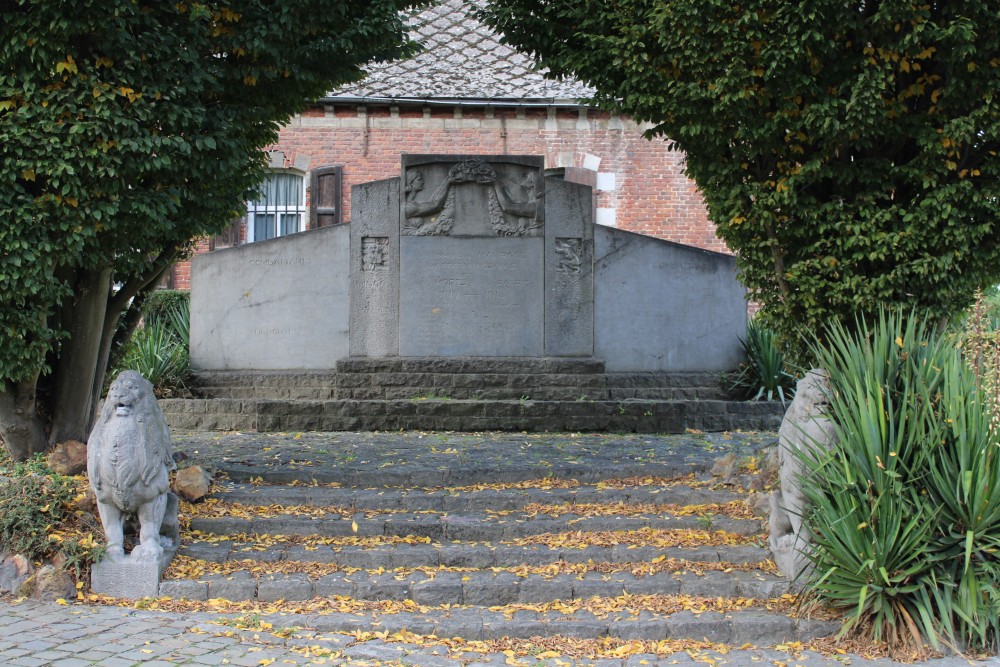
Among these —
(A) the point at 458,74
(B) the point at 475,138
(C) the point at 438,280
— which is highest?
(A) the point at 458,74

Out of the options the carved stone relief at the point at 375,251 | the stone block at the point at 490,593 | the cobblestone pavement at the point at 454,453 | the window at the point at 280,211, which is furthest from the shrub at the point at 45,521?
the window at the point at 280,211

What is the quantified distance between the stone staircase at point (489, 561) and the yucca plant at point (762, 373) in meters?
5.40

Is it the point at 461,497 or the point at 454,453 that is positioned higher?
the point at 454,453

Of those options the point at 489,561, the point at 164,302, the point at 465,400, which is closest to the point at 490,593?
the point at 489,561

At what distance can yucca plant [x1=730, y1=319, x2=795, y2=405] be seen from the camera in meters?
12.5

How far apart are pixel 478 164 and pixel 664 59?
18.5 ft

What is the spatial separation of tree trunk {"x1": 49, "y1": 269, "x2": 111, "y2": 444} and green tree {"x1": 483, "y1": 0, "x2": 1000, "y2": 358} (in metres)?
4.55

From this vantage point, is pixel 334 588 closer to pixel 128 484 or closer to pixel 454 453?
pixel 128 484

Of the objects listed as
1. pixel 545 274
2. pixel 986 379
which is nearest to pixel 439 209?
pixel 545 274

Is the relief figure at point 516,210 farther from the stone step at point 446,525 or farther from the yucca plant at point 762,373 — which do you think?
the stone step at point 446,525

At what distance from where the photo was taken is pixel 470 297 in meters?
12.2

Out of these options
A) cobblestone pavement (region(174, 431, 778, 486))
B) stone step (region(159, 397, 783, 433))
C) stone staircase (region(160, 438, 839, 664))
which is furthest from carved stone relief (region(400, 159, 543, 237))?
stone staircase (region(160, 438, 839, 664))

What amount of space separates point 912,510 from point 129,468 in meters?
4.90

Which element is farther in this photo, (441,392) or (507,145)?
(507,145)
